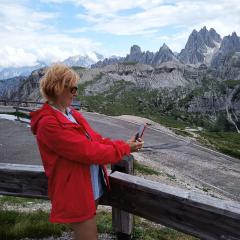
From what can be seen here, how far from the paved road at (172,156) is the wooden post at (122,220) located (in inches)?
500

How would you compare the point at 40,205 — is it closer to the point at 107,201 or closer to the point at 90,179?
the point at 107,201

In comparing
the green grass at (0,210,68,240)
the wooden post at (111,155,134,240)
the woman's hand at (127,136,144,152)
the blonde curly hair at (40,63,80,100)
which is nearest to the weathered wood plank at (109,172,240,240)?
the wooden post at (111,155,134,240)

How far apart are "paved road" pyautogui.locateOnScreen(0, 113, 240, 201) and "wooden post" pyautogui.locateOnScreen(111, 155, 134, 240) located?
1270cm

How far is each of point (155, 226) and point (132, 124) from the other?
2915 cm

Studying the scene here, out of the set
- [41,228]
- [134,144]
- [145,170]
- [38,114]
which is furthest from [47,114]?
[145,170]

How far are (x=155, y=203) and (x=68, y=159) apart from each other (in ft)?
5.35

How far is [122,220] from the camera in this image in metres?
6.45

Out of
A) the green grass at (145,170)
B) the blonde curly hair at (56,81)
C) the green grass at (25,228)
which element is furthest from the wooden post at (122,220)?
the green grass at (145,170)

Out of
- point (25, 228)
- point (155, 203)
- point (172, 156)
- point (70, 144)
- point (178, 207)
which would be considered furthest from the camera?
point (172, 156)

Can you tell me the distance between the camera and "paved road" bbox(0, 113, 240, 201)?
20203mm

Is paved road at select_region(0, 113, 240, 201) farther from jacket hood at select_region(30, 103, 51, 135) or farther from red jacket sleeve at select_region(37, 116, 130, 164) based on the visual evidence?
red jacket sleeve at select_region(37, 116, 130, 164)

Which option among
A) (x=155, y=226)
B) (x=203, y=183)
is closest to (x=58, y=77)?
(x=155, y=226)

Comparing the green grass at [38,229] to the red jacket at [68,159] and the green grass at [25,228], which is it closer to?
the green grass at [25,228]

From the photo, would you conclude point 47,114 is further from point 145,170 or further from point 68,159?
point 145,170
